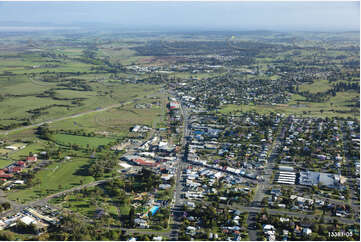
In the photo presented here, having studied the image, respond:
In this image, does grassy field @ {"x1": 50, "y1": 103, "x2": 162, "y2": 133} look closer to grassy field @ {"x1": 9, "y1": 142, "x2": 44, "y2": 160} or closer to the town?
the town

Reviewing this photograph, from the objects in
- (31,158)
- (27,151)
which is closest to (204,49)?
(27,151)

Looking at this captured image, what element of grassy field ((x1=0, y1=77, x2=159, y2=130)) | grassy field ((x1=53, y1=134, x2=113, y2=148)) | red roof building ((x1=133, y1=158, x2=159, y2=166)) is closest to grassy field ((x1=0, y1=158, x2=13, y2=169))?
grassy field ((x1=53, y1=134, x2=113, y2=148))

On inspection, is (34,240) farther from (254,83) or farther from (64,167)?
(254,83)

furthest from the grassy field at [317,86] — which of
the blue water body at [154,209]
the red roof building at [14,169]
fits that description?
the red roof building at [14,169]

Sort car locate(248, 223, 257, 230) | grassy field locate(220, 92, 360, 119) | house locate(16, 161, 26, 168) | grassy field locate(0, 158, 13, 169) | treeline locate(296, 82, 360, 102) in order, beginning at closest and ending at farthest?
car locate(248, 223, 257, 230) → house locate(16, 161, 26, 168) → grassy field locate(0, 158, 13, 169) → grassy field locate(220, 92, 360, 119) → treeline locate(296, 82, 360, 102)

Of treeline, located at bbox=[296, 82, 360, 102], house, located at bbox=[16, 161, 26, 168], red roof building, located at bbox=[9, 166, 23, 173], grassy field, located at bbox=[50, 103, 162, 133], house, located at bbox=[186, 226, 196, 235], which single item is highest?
treeline, located at bbox=[296, 82, 360, 102]

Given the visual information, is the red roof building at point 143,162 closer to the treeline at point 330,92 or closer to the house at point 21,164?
the house at point 21,164

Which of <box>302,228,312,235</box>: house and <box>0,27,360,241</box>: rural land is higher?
<box>0,27,360,241</box>: rural land
